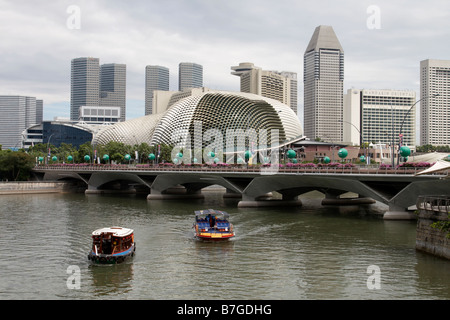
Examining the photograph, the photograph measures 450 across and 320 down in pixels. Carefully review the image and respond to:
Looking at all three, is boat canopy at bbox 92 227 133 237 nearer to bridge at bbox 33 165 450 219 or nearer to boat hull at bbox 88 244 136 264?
boat hull at bbox 88 244 136 264

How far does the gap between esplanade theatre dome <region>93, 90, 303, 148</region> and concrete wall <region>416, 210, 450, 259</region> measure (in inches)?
4924

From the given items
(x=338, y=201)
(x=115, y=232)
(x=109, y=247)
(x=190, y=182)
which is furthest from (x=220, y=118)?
(x=109, y=247)

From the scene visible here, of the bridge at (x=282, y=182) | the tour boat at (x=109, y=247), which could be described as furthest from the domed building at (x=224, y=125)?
the tour boat at (x=109, y=247)

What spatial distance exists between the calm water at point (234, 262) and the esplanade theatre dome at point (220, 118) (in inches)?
4157

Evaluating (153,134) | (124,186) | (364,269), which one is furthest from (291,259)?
(153,134)

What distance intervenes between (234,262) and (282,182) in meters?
31.8

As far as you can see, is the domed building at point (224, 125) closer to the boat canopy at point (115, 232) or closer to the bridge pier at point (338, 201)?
the bridge pier at point (338, 201)

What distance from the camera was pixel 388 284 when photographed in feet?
88.1

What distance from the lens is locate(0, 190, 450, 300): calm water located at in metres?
25.7

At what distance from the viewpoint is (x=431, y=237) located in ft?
108

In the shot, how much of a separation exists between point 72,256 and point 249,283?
549 inches

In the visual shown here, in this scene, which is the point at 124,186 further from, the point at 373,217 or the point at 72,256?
the point at 72,256

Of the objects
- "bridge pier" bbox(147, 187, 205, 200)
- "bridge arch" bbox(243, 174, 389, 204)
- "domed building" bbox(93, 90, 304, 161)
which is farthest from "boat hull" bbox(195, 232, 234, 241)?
"domed building" bbox(93, 90, 304, 161)

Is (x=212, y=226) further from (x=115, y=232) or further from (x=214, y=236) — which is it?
(x=115, y=232)
